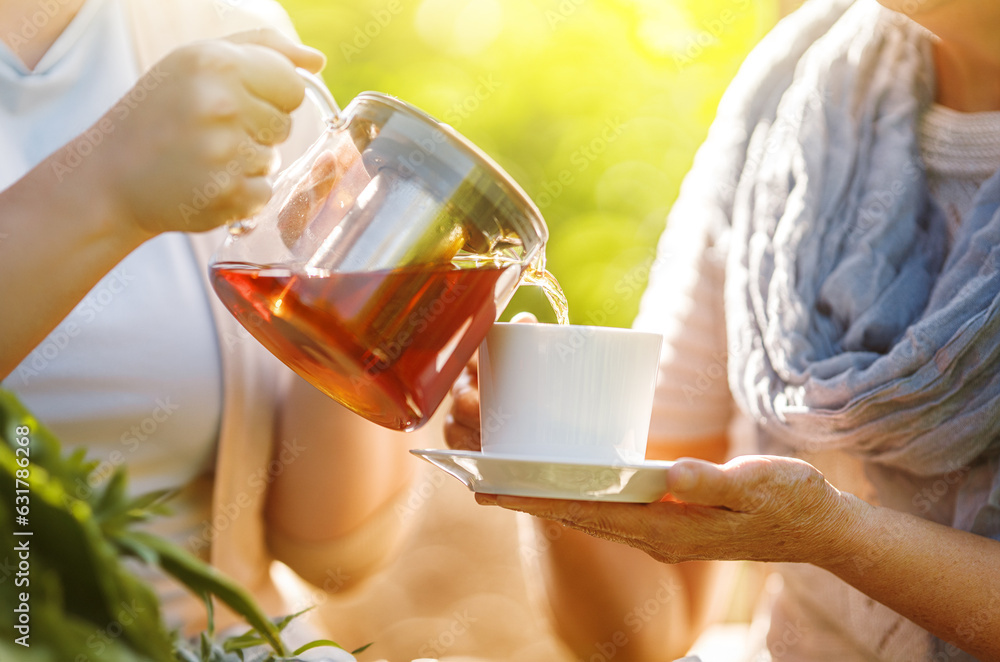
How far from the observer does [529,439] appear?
2.10 ft

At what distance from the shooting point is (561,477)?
1.88 feet

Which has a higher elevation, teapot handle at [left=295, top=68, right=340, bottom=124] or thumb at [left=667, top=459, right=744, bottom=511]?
teapot handle at [left=295, top=68, right=340, bottom=124]

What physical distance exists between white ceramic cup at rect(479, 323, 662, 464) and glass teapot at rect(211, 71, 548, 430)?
78 millimetres

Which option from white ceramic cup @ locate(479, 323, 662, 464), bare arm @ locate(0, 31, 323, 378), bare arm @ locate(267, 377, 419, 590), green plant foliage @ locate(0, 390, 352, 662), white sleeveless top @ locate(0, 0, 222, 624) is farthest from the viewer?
bare arm @ locate(267, 377, 419, 590)

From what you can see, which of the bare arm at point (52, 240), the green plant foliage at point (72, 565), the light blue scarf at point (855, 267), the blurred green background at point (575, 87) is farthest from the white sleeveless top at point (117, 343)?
the blurred green background at point (575, 87)

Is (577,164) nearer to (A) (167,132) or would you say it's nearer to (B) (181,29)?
(B) (181,29)

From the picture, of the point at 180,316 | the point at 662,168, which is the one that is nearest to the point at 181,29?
the point at 180,316

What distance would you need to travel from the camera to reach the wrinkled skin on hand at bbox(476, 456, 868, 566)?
1.86 feet

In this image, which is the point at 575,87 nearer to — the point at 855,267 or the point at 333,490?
the point at 855,267

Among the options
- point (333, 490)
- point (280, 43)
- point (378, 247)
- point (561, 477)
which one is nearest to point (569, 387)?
point (561, 477)

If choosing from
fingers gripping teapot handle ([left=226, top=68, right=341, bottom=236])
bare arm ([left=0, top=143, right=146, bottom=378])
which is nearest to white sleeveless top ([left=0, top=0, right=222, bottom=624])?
bare arm ([left=0, top=143, right=146, bottom=378])

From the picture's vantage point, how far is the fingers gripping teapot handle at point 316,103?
552mm

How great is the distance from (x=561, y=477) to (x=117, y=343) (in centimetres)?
48

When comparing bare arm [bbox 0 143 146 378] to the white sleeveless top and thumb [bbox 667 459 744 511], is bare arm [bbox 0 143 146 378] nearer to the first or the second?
the white sleeveless top
